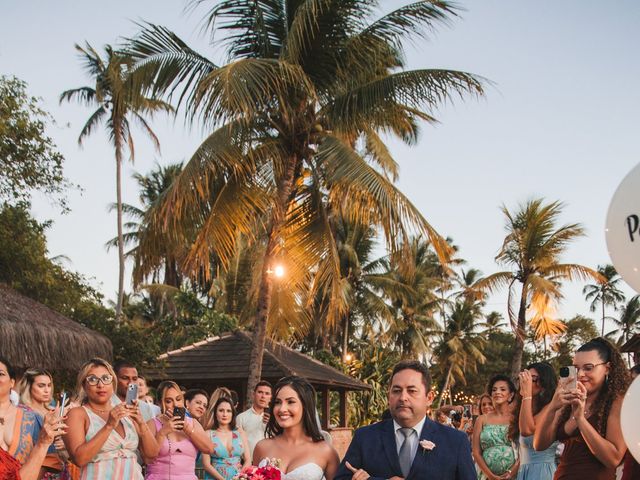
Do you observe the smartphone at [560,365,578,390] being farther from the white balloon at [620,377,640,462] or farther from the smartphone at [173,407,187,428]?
the smartphone at [173,407,187,428]

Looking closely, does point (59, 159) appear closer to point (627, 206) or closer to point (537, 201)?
point (537, 201)

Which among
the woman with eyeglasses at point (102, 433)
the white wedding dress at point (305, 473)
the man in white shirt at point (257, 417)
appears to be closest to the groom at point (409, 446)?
the white wedding dress at point (305, 473)

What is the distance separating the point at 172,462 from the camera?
740 centimetres

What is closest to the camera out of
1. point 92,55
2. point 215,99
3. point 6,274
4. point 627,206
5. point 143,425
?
point 627,206

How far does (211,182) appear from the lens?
1633 centimetres

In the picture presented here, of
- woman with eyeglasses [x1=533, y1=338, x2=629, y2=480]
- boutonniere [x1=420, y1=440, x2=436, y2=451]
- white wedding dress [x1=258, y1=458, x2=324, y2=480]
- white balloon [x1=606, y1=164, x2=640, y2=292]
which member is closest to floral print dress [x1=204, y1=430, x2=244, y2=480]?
white wedding dress [x1=258, y1=458, x2=324, y2=480]

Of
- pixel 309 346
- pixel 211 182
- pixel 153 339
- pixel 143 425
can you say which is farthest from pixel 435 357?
pixel 143 425

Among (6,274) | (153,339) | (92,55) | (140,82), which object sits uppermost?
(92,55)

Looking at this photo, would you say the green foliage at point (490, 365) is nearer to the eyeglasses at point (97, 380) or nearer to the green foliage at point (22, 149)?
the green foliage at point (22, 149)

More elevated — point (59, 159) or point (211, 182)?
point (59, 159)

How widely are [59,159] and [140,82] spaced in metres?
6.39

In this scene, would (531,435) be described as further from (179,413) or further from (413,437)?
(179,413)

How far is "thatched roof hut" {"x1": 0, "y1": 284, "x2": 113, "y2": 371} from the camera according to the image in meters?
15.6

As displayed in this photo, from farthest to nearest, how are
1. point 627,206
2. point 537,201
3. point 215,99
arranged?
1. point 537,201
2. point 215,99
3. point 627,206
